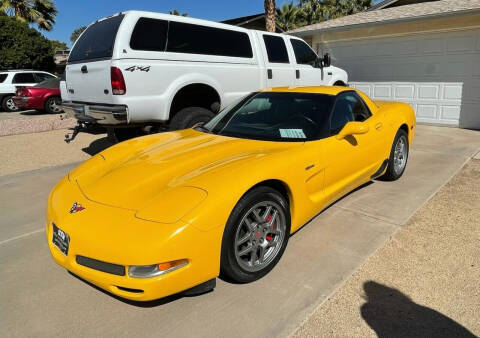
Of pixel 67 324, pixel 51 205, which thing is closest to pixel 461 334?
pixel 67 324

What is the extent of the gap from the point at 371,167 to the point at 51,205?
10.4 feet

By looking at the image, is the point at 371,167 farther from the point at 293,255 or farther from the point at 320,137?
the point at 293,255

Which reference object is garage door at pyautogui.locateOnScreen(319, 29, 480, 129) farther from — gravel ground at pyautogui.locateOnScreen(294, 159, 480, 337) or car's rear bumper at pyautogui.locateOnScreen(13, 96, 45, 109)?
car's rear bumper at pyautogui.locateOnScreen(13, 96, 45, 109)

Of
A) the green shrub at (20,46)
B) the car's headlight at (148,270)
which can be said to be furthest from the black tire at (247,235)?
the green shrub at (20,46)

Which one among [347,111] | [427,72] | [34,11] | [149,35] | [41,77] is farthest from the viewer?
[34,11]

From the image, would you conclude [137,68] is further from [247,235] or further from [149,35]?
[247,235]

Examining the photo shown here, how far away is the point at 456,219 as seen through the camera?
3555 mm

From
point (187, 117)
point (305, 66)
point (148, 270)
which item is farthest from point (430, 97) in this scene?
point (148, 270)

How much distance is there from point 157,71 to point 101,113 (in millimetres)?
976

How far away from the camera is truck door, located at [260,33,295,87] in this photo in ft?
21.9

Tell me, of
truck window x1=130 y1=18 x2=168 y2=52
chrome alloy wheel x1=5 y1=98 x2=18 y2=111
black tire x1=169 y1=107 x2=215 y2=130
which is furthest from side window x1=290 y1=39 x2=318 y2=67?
chrome alloy wheel x1=5 y1=98 x2=18 y2=111

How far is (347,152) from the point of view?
11.1ft

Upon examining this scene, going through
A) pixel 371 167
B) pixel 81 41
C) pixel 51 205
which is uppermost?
pixel 81 41

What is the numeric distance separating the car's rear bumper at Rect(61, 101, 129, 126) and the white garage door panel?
792 centimetres
